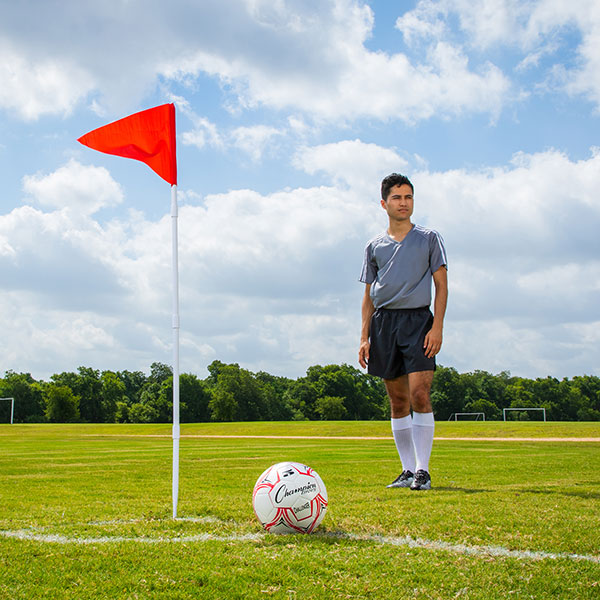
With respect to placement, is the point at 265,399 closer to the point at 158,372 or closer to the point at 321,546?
the point at 158,372

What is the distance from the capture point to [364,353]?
6.75 meters

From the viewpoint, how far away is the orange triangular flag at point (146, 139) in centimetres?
564

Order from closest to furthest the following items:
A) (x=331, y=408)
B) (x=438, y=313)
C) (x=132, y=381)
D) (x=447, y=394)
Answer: (x=438, y=313)
(x=331, y=408)
(x=447, y=394)
(x=132, y=381)

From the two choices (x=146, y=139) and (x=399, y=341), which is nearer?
(x=146, y=139)

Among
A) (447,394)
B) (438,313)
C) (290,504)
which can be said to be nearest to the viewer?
(290,504)

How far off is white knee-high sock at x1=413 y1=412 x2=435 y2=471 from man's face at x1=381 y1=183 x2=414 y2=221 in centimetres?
211

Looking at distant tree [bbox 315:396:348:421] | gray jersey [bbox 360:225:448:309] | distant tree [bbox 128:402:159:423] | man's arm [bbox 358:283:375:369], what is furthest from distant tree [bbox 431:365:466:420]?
gray jersey [bbox 360:225:448:309]

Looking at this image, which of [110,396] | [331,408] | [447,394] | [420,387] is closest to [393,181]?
[420,387]

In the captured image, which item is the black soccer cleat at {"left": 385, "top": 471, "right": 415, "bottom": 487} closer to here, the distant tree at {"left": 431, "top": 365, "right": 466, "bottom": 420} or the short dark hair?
the short dark hair

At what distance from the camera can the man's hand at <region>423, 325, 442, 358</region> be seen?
6152mm

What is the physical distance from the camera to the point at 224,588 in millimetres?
3010

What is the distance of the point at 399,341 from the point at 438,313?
1.60ft

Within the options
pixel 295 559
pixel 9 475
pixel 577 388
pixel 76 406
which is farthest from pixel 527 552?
pixel 577 388

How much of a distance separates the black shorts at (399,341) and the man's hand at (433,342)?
0.07m
